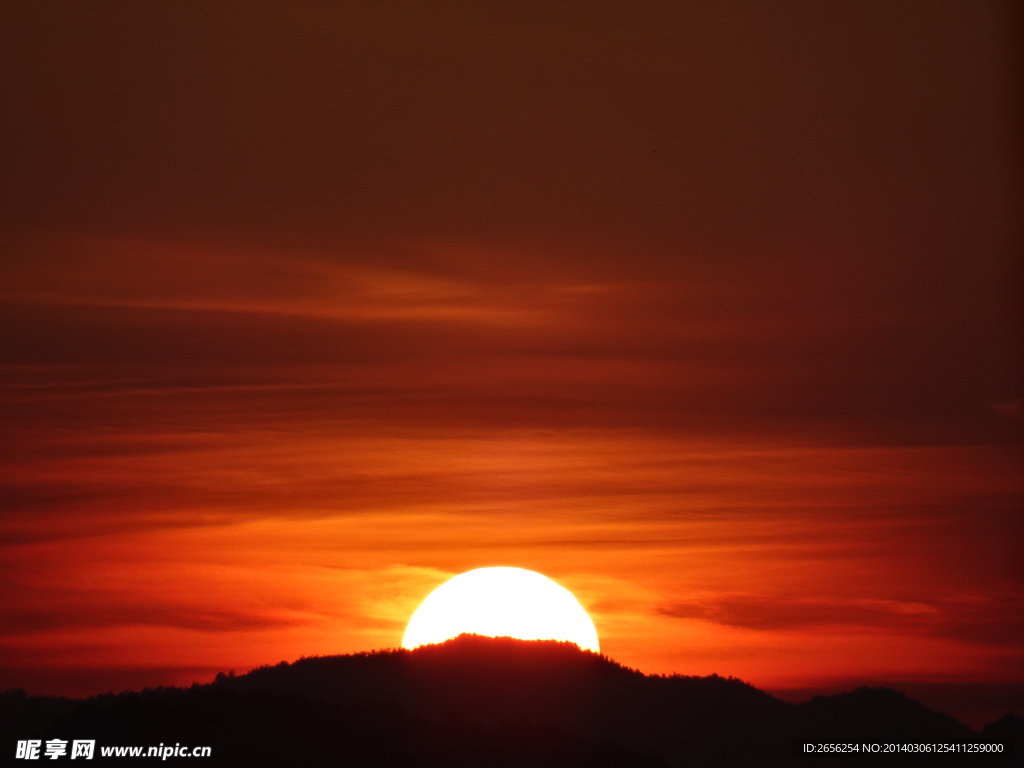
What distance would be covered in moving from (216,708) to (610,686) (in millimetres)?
26968

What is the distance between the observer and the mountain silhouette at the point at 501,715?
52.6 metres

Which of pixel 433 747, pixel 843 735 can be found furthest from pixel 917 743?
pixel 433 747

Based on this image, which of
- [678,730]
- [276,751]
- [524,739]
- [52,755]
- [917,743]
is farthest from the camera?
[678,730]

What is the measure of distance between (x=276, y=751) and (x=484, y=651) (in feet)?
80.7

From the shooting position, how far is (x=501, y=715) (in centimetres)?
6850

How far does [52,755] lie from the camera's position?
43875mm

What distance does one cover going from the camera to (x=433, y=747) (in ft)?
184

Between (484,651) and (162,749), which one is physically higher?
(484,651)

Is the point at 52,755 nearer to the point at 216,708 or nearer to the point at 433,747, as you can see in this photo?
the point at 216,708

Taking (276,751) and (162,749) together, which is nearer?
(162,749)

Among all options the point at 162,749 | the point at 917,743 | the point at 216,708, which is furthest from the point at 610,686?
the point at 162,749

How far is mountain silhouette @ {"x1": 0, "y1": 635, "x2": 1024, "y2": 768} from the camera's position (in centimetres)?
5259

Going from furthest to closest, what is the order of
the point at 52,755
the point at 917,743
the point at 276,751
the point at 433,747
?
1. the point at 917,743
2. the point at 433,747
3. the point at 276,751
4. the point at 52,755

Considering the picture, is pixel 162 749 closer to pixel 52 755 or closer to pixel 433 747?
pixel 52 755
